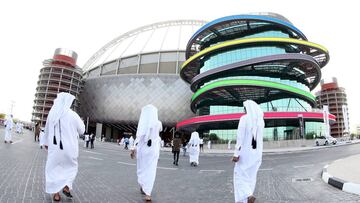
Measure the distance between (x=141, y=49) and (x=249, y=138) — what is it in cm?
6712

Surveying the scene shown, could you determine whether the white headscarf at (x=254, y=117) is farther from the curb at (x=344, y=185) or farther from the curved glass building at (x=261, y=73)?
the curved glass building at (x=261, y=73)

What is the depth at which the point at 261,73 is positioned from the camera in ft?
134

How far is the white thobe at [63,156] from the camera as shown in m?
4.57

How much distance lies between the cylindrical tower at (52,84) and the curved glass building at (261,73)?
3985 cm

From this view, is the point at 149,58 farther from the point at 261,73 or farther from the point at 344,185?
the point at 344,185

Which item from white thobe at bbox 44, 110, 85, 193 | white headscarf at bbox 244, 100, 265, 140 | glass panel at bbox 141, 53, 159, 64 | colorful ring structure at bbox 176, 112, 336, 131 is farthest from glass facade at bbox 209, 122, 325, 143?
white thobe at bbox 44, 110, 85, 193

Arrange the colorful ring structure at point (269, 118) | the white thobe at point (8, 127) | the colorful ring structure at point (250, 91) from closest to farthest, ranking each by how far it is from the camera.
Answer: the white thobe at point (8, 127) < the colorful ring structure at point (269, 118) < the colorful ring structure at point (250, 91)

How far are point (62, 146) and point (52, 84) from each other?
7332 centimetres

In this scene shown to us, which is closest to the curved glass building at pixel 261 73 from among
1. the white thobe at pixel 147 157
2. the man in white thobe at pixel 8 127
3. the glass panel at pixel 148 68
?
the glass panel at pixel 148 68

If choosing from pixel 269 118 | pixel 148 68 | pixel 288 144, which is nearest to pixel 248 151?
pixel 288 144

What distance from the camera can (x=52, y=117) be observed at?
5055 mm

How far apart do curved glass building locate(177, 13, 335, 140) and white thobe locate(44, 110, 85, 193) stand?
33427 mm

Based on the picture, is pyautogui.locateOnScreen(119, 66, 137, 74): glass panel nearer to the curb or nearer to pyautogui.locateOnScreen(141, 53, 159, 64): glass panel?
pyautogui.locateOnScreen(141, 53, 159, 64): glass panel

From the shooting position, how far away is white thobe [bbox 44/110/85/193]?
15.0 feet
